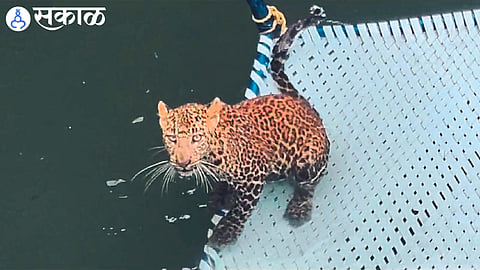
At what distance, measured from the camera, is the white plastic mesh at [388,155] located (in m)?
1.20

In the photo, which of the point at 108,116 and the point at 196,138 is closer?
the point at 196,138

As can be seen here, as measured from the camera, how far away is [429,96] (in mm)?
1299

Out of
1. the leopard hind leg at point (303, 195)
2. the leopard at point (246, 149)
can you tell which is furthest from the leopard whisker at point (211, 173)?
the leopard hind leg at point (303, 195)

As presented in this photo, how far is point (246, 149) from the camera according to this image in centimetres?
120

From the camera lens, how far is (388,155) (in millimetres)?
1268

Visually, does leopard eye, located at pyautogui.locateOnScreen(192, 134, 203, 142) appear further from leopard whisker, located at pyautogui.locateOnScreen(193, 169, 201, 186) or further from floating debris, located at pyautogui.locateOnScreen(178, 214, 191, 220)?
floating debris, located at pyautogui.locateOnScreen(178, 214, 191, 220)

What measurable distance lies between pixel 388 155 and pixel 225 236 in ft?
0.84

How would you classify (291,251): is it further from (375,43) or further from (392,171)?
(375,43)

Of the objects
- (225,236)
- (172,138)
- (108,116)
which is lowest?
(225,236)

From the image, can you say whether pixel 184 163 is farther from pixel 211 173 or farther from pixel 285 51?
pixel 285 51

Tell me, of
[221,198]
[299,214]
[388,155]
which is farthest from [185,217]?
[388,155]

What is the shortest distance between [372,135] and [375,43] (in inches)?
5.5

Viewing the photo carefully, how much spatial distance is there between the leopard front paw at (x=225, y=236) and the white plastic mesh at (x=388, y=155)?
12 mm

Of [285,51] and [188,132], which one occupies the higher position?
[285,51]
